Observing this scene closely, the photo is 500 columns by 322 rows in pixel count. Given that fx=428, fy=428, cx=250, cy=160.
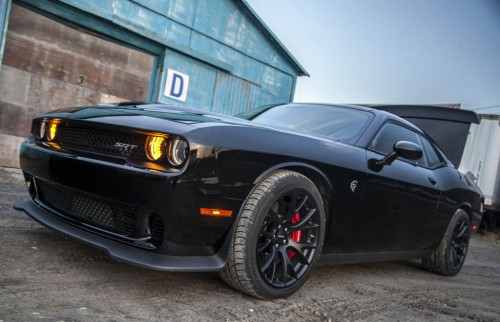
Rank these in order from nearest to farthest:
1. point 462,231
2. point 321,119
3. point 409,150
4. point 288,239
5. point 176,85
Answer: point 288,239 → point 409,150 → point 321,119 → point 462,231 → point 176,85

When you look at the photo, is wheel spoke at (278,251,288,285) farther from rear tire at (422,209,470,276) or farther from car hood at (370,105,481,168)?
car hood at (370,105,481,168)

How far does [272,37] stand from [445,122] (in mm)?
5292

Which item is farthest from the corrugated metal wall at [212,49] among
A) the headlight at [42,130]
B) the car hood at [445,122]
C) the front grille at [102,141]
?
the front grille at [102,141]

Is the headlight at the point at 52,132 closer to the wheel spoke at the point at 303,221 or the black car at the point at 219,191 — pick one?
the black car at the point at 219,191

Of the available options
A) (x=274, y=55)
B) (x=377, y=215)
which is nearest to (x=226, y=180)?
(x=377, y=215)

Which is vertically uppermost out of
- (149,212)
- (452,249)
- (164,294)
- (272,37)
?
(272,37)

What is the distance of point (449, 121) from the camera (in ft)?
23.6

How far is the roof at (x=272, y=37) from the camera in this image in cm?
1029

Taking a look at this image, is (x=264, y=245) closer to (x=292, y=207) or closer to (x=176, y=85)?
(x=292, y=207)

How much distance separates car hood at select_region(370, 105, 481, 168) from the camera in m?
7.07

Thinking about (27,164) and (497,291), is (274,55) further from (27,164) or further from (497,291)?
(27,164)

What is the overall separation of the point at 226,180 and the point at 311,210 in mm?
675

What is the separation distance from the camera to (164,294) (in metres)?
2.24

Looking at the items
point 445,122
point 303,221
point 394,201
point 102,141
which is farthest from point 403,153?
point 445,122
